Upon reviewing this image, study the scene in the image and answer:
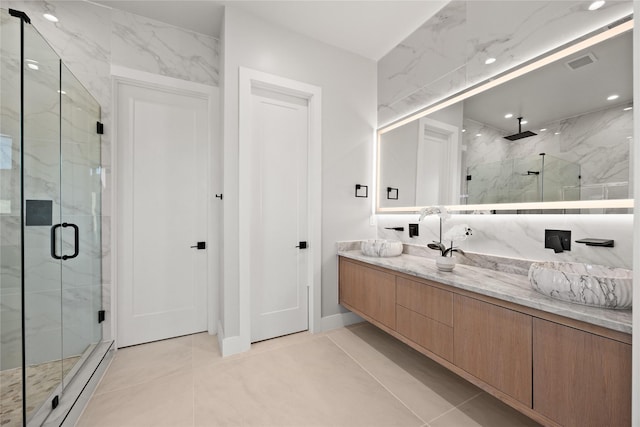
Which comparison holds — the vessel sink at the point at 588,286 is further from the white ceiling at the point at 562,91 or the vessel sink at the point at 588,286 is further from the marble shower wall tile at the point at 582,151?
the white ceiling at the point at 562,91

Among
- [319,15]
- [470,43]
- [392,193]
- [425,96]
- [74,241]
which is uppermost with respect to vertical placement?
[319,15]

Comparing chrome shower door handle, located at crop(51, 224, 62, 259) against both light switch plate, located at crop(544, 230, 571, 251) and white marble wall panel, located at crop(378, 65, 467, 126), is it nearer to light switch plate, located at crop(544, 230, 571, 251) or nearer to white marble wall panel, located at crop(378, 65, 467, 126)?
white marble wall panel, located at crop(378, 65, 467, 126)

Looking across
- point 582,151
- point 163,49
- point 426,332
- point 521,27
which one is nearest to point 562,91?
point 582,151

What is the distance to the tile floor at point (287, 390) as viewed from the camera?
153 centimetres

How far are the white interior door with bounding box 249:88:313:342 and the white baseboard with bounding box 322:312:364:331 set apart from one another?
0.73 feet

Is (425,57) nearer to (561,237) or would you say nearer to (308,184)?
(308,184)

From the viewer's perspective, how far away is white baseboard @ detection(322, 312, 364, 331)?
2.67 meters

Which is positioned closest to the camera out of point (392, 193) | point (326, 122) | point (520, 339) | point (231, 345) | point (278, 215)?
point (520, 339)

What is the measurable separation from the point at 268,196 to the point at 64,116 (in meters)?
1.61

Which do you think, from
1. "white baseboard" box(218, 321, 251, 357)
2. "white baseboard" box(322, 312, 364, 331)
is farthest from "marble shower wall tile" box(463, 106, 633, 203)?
"white baseboard" box(218, 321, 251, 357)

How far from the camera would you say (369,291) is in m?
2.29

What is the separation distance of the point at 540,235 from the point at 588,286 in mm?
660

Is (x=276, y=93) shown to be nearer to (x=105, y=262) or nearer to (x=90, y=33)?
(x=90, y=33)

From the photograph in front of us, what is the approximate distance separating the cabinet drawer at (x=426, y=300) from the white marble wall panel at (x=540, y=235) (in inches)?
23.5
